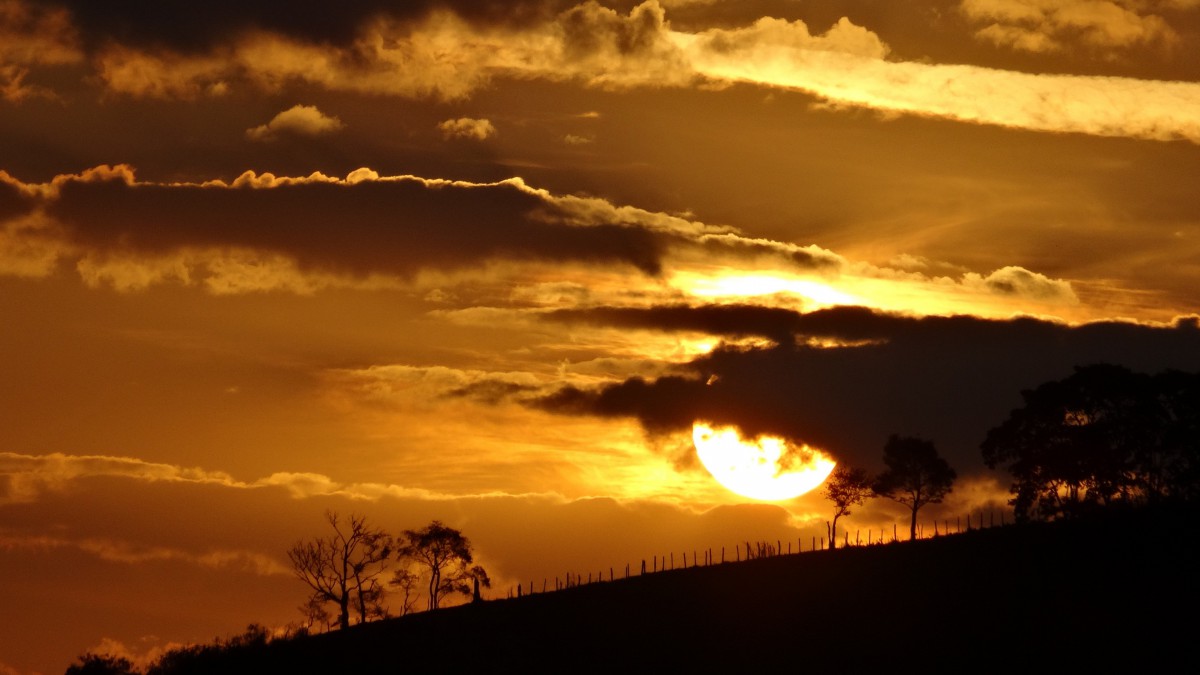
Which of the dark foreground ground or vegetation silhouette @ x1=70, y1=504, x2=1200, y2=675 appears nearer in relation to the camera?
the dark foreground ground

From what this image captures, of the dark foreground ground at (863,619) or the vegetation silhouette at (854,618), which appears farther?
the vegetation silhouette at (854,618)

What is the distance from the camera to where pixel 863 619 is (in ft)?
456

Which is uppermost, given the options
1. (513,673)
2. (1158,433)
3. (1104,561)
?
(1158,433)

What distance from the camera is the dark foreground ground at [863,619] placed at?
127938 millimetres

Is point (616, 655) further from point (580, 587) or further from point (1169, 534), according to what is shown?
point (1169, 534)

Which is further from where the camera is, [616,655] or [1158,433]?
[1158,433]

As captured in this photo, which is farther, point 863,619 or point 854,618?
point 854,618

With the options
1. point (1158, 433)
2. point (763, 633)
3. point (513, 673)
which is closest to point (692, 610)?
point (763, 633)

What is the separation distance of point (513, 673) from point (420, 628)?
25383mm

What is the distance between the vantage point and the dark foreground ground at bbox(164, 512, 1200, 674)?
12794 cm

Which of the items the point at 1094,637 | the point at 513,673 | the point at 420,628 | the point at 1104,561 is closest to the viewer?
the point at 1094,637

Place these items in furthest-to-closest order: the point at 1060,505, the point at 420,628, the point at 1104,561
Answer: the point at 1060,505, the point at 420,628, the point at 1104,561

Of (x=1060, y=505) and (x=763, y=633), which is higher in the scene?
(x=1060, y=505)

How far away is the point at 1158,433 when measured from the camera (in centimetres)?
16838
